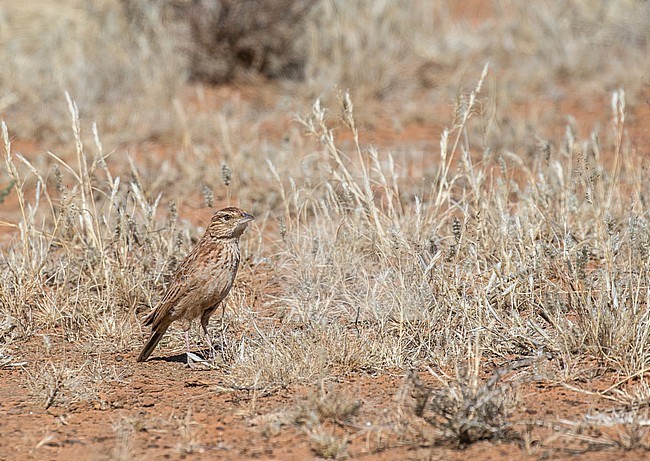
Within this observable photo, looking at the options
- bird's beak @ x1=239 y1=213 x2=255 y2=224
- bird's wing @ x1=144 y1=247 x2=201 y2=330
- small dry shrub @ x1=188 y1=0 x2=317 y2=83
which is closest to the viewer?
bird's wing @ x1=144 y1=247 x2=201 y2=330

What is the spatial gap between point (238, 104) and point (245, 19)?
123 centimetres

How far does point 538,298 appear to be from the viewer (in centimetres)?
595

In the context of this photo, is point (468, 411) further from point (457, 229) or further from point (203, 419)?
point (457, 229)

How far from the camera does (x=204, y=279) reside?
19.7 ft

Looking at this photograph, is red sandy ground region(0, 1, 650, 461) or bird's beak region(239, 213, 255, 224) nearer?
red sandy ground region(0, 1, 650, 461)

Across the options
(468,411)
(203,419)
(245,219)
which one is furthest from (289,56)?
(468,411)

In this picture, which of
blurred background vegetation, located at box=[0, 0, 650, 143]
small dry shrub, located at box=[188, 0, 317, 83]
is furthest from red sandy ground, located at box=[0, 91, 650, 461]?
small dry shrub, located at box=[188, 0, 317, 83]

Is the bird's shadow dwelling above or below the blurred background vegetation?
below

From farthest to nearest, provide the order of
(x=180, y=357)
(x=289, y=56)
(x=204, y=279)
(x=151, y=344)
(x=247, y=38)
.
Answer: (x=289, y=56), (x=247, y=38), (x=180, y=357), (x=151, y=344), (x=204, y=279)

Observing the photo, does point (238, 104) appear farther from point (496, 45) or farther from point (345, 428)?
point (345, 428)

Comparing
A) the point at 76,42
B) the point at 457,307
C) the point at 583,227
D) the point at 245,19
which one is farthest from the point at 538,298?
the point at 76,42

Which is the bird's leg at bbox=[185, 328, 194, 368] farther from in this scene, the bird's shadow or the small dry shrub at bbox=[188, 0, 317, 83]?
the small dry shrub at bbox=[188, 0, 317, 83]

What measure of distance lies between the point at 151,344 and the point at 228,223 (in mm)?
879

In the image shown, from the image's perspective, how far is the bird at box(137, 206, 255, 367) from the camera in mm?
6020
